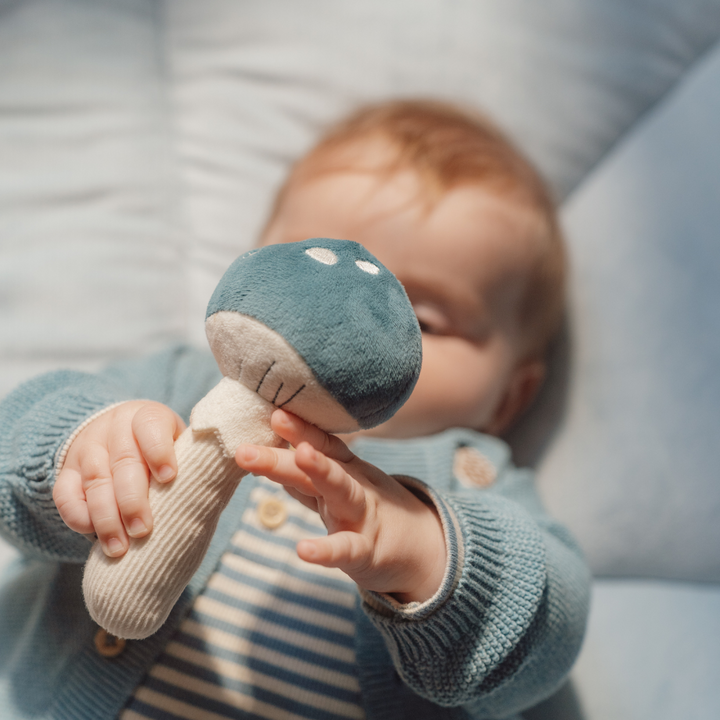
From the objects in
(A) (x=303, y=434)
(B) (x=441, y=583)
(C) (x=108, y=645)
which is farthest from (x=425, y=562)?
(C) (x=108, y=645)

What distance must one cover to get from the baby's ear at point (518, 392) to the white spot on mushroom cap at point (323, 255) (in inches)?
24.0

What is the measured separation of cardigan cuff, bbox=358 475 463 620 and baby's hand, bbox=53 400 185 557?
0.19 m

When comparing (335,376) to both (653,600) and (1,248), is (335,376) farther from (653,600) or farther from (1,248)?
(1,248)

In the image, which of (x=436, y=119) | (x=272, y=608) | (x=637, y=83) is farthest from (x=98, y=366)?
(x=637, y=83)

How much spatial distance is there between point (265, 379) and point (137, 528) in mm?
131

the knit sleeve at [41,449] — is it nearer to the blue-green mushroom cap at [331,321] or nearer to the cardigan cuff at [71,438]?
the cardigan cuff at [71,438]

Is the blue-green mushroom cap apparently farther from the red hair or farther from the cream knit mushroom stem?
the red hair

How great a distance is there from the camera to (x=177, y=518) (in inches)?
15.8

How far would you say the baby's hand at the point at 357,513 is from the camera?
15.0 inches

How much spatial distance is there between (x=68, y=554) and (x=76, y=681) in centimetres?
16

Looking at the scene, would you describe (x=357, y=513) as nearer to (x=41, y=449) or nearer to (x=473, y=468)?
(x=41, y=449)

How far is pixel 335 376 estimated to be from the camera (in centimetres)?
36

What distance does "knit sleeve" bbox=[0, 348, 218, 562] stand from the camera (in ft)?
1.70

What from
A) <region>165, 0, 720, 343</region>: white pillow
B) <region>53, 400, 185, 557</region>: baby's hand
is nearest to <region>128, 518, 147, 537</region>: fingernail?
<region>53, 400, 185, 557</region>: baby's hand
